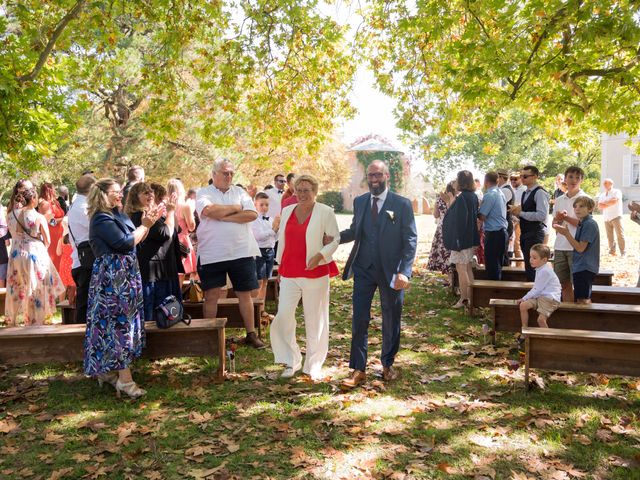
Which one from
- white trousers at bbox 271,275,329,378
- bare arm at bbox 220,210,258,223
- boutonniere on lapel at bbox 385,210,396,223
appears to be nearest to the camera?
boutonniere on lapel at bbox 385,210,396,223

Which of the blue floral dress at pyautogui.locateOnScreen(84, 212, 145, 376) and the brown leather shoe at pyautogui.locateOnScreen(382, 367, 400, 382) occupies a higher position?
the blue floral dress at pyautogui.locateOnScreen(84, 212, 145, 376)

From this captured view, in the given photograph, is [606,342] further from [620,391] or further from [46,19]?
[46,19]

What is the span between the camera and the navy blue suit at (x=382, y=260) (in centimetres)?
570

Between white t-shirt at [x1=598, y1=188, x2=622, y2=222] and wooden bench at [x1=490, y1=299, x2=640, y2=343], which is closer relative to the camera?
wooden bench at [x1=490, y1=299, x2=640, y2=343]

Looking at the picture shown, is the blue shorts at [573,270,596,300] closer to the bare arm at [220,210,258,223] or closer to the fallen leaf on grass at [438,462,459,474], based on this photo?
the fallen leaf on grass at [438,462,459,474]

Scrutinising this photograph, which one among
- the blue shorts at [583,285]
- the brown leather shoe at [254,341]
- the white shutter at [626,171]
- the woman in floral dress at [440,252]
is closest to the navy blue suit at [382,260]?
→ the brown leather shoe at [254,341]

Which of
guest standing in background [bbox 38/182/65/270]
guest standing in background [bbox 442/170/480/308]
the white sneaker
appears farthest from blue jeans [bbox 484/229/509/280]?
guest standing in background [bbox 38/182/65/270]

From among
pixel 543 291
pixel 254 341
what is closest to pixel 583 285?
pixel 543 291

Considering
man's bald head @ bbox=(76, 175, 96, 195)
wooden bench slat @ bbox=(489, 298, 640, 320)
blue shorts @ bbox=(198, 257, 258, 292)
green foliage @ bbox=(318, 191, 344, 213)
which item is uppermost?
green foliage @ bbox=(318, 191, 344, 213)

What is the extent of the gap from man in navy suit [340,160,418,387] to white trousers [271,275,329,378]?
0.40m

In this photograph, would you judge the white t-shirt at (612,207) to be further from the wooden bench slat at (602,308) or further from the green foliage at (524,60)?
the wooden bench slat at (602,308)

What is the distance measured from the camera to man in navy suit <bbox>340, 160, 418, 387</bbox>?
18.7 ft

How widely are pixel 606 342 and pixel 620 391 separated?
73cm

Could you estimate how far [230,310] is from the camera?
7516mm
